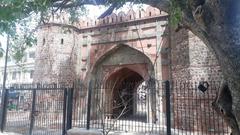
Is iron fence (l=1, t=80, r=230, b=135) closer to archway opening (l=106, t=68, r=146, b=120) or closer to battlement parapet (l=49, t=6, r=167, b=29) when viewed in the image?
archway opening (l=106, t=68, r=146, b=120)

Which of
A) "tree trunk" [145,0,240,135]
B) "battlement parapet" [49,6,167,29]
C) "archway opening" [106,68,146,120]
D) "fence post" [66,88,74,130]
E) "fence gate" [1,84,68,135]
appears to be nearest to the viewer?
"tree trunk" [145,0,240,135]

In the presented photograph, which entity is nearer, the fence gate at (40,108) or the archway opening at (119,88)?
the fence gate at (40,108)

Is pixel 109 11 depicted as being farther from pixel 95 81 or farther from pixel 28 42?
pixel 95 81

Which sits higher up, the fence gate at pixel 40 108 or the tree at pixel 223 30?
the tree at pixel 223 30

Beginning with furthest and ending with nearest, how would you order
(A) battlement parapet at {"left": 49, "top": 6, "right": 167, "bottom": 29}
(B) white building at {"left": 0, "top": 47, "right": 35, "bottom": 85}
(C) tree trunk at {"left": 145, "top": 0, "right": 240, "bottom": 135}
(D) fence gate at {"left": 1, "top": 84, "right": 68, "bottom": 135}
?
1. (B) white building at {"left": 0, "top": 47, "right": 35, "bottom": 85}
2. (A) battlement parapet at {"left": 49, "top": 6, "right": 167, "bottom": 29}
3. (D) fence gate at {"left": 1, "top": 84, "right": 68, "bottom": 135}
4. (C) tree trunk at {"left": 145, "top": 0, "right": 240, "bottom": 135}

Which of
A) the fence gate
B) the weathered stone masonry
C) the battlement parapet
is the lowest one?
the fence gate

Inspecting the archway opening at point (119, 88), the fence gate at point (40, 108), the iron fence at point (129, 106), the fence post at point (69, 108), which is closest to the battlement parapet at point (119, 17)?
the archway opening at point (119, 88)

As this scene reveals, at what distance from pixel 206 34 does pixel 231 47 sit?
19.0 inches

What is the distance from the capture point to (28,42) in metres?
6.43

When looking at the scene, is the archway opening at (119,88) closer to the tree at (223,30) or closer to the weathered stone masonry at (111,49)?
the weathered stone masonry at (111,49)

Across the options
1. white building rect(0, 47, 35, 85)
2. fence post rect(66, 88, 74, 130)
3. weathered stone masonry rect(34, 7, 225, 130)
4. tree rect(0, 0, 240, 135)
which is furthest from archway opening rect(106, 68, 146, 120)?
white building rect(0, 47, 35, 85)

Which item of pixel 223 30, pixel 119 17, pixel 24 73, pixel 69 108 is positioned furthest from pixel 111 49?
pixel 24 73

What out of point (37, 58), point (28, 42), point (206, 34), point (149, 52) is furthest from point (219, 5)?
point (37, 58)

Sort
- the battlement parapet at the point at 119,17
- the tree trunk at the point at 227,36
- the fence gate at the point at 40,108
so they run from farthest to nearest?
the battlement parapet at the point at 119,17 → the fence gate at the point at 40,108 → the tree trunk at the point at 227,36
